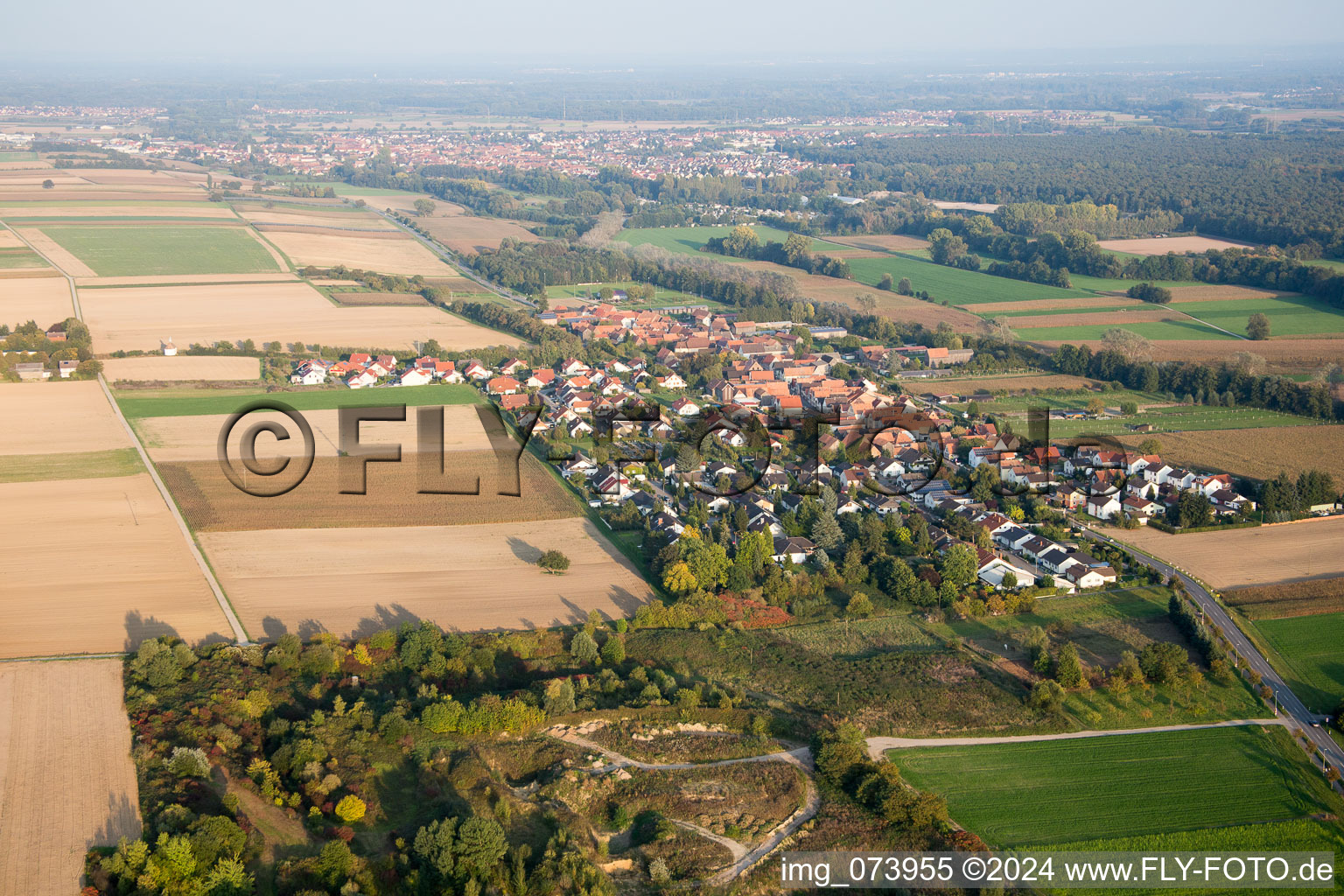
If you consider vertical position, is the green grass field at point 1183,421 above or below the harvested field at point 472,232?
below

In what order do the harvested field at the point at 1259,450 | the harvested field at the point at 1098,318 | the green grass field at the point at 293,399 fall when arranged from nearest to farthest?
the harvested field at the point at 1259,450, the green grass field at the point at 293,399, the harvested field at the point at 1098,318

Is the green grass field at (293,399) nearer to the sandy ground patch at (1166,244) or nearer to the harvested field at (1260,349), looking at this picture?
the harvested field at (1260,349)

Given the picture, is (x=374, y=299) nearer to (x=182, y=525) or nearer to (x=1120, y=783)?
(x=182, y=525)

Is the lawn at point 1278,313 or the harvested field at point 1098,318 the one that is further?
the harvested field at point 1098,318

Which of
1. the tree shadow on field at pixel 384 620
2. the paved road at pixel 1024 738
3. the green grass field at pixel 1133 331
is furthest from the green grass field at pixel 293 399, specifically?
the green grass field at pixel 1133 331

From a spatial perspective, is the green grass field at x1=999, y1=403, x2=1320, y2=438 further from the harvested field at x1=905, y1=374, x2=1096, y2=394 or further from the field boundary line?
the field boundary line

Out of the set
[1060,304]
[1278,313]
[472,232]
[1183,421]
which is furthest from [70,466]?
[1278,313]

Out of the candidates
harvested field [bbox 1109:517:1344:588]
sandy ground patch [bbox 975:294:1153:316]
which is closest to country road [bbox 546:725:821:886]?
harvested field [bbox 1109:517:1344:588]
